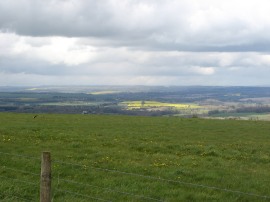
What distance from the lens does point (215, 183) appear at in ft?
47.9

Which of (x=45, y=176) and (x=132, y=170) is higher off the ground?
(x=45, y=176)

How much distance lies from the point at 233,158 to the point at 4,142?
13035 mm

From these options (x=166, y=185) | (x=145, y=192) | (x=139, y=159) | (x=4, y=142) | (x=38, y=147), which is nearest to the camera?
(x=145, y=192)

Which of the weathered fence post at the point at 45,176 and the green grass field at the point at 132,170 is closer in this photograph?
the weathered fence post at the point at 45,176

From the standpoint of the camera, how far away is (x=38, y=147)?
71.2ft

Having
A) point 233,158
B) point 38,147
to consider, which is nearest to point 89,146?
point 38,147

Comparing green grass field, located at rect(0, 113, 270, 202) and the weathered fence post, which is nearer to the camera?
the weathered fence post

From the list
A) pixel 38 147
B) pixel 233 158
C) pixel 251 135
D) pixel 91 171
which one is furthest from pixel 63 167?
pixel 251 135

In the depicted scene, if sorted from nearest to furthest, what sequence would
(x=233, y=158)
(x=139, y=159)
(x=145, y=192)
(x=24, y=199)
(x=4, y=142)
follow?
1. (x=24, y=199)
2. (x=145, y=192)
3. (x=139, y=159)
4. (x=233, y=158)
5. (x=4, y=142)

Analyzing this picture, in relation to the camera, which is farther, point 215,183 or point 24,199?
point 215,183

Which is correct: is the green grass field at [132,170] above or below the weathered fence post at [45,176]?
A: below

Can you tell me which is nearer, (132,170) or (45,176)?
(45,176)

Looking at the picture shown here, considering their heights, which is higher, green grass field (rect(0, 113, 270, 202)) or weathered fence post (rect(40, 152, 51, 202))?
weathered fence post (rect(40, 152, 51, 202))

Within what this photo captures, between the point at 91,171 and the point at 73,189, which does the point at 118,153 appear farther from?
the point at 73,189
